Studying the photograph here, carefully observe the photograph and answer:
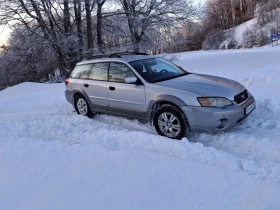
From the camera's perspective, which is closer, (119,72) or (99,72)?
(119,72)

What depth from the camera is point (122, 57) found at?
5.55 metres

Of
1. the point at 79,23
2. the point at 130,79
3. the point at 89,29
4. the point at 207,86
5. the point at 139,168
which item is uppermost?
the point at 79,23

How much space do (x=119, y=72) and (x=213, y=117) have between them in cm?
225

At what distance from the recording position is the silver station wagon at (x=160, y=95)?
13.7 feet

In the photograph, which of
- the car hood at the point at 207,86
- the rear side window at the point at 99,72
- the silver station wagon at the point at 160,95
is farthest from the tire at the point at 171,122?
the rear side window at the point at 99,72

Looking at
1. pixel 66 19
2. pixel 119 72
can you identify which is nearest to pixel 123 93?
pixel 119 72

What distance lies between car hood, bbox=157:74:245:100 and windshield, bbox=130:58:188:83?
28cm

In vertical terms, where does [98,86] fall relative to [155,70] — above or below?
below

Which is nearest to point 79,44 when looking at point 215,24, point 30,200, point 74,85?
point 74,85

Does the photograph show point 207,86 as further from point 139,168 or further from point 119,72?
point 139,168

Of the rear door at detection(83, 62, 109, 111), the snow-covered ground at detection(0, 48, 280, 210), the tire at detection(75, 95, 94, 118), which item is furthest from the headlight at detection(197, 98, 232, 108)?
the tire at detection(75, 95, 94, 118)

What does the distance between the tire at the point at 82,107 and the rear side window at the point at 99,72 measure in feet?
2.23

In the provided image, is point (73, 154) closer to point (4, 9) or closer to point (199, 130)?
point (199, 130)

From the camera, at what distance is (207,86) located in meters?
4.48
